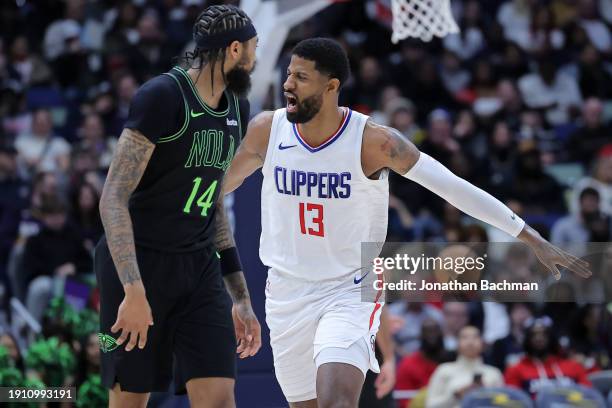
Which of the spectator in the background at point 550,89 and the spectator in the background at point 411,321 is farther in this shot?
the spectator in the background at point 550,89

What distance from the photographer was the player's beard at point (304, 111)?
5539 millimetres

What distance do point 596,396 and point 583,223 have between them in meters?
3.69

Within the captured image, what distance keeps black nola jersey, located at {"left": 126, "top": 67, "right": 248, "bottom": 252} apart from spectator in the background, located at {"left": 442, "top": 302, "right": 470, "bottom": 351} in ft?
16.6

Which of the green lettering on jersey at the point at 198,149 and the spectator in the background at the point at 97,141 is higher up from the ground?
the spectator in the background at the point at 97,141

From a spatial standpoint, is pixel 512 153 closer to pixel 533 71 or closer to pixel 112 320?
pixel 533 71

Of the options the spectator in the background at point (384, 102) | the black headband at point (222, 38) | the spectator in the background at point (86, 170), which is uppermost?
the spectator in the background at point (384, 102)

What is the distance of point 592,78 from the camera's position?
579 inches

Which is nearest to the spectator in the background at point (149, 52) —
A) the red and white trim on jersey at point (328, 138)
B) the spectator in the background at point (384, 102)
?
the spectator in the background at point (384, 102)

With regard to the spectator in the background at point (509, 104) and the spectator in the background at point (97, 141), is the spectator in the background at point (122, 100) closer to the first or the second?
the spectator in the background at point (97, 141)

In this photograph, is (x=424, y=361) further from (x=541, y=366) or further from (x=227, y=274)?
(x=227, y=274)

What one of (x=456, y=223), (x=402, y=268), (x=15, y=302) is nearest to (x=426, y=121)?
(x=456, y=223)

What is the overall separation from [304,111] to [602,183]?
758 cm

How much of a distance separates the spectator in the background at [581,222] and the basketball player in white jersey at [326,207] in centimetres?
617

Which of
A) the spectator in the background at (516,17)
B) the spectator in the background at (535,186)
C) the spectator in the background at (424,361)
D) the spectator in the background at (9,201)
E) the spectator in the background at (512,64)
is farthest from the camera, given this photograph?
the spectator in the background at (516,17)
